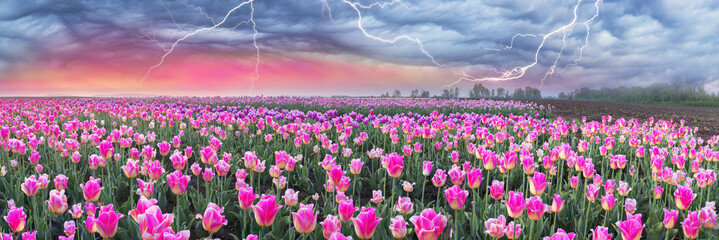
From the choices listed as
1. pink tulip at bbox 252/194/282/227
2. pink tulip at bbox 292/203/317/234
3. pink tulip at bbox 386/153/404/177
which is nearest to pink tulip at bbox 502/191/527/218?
pink tulip at bbox 386/153/404/177

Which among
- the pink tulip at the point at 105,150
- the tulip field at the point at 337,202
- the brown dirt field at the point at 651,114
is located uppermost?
the pink tulip at the point at 105,150

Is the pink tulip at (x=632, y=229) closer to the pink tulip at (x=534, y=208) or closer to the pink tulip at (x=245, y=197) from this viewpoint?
the pink tulip at (x=534, y=208)

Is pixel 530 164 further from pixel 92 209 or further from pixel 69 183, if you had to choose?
pixel 69 183

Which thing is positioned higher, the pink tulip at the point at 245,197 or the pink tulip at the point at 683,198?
the pink tulip at the point at 245,197

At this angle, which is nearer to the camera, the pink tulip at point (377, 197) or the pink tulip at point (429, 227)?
the pink tulip at point (429, 227)

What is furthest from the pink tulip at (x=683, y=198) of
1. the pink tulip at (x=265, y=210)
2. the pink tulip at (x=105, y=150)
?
the pink tulip at (x=105, y=150)

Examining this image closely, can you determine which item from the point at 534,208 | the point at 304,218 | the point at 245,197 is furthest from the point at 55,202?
the point at 534,208

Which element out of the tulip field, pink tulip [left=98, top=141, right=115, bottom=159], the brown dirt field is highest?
pink tulip [left=98, top=141, right=115, bottom=159]

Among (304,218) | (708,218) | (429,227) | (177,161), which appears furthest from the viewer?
(177,161)

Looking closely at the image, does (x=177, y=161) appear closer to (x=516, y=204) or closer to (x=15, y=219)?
(x=15, y=219)

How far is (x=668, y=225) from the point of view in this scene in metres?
2.67

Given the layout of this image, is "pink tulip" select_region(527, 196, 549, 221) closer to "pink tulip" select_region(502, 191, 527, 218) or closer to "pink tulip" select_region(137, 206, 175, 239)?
"pink tulip" select_region(502, 191, 527, 218)

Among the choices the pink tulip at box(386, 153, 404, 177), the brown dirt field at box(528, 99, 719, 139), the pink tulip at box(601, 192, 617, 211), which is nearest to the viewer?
the pink tulip at box(601, 192, 617, 211)

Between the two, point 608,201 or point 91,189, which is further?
point 608,201
